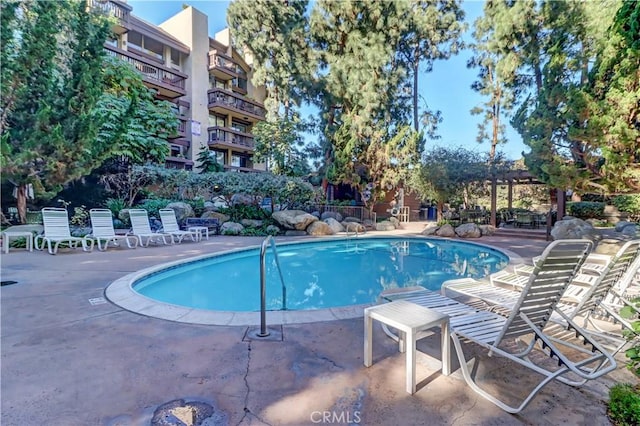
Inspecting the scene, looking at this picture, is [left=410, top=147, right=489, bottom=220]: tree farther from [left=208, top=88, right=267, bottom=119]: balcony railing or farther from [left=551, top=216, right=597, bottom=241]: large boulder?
[left=208, top=88, right=267, bottom=119]: balcony railing

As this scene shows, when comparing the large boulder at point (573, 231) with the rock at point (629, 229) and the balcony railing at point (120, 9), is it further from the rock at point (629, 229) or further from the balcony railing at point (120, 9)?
the balcony railing at point (120, 9)

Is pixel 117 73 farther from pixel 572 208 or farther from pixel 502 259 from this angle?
pixel 572 208

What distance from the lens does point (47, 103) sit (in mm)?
9844

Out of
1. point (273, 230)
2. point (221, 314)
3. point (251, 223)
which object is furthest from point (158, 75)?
point (221, 314)

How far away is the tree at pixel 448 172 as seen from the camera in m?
14.7

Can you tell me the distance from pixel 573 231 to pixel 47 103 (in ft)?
55.7

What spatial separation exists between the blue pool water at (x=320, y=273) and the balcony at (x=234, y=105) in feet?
70.5

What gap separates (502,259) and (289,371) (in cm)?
822

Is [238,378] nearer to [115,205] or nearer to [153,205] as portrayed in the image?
[153,205]

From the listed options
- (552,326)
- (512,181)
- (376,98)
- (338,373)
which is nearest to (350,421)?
(338,373)

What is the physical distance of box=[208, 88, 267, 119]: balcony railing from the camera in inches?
1115

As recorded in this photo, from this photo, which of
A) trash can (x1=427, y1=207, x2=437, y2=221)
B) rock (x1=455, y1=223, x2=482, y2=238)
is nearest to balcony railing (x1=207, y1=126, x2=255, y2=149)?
trash can (x1=427, y1=207, x2=437, y2=221)

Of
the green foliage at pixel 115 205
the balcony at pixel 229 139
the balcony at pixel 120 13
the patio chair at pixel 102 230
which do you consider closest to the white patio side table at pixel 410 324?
the patio chair at pixel 102 230

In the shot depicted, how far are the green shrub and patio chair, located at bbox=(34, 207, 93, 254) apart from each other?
10.6 metres
